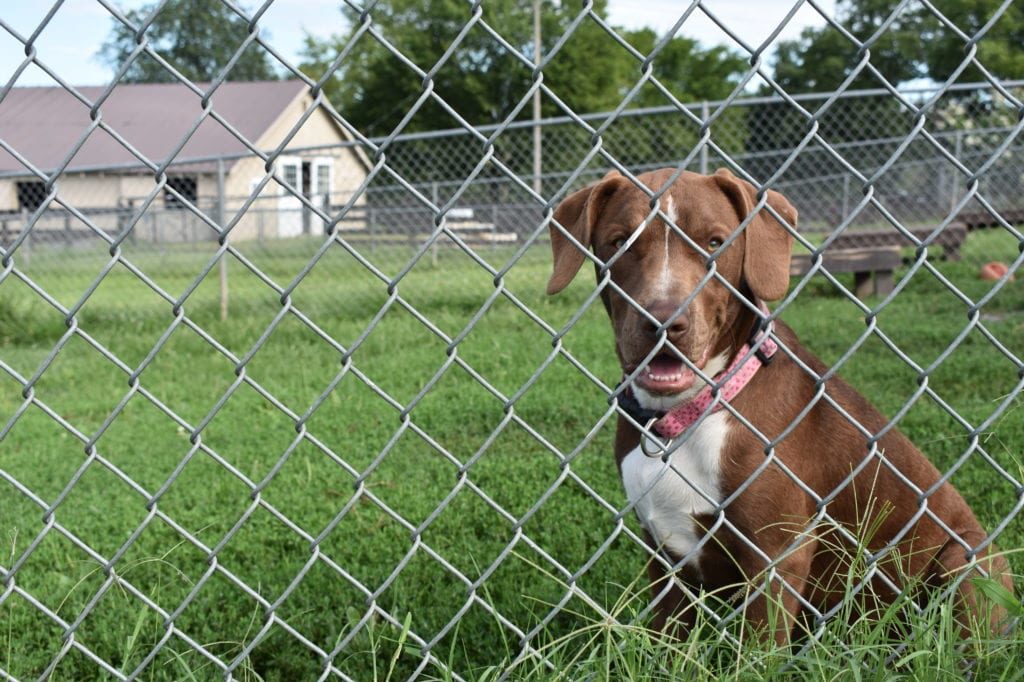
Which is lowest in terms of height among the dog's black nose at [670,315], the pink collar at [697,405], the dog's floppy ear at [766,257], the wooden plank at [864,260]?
the pink collar at [697,405]

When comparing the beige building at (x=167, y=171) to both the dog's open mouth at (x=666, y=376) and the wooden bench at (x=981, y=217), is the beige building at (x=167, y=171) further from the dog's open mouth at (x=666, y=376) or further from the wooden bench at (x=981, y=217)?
the wooden bench at (x=981, y=217)

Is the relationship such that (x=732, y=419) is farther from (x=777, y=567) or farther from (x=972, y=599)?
(x=972, y=599)

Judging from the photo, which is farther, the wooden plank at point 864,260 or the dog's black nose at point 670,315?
the wooden plank at point 864,260

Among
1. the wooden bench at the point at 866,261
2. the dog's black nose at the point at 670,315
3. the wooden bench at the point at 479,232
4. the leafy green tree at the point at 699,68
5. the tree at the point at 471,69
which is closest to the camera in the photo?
the dog's black nose at the point at 670,315

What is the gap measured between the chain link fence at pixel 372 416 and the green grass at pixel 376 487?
2cm

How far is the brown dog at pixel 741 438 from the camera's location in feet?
7.30

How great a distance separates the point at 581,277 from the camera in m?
10.4

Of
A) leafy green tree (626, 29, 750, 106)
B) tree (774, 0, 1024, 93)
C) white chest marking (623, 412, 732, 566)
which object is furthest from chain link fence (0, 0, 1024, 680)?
leafy green tree (626, 29, 750, 106)

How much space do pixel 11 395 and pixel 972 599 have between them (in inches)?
277

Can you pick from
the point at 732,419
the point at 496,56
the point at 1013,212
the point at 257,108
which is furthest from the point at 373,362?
the point at 496,56

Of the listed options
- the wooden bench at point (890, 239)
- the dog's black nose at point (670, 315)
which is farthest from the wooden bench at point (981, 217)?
the dog's black nose at point (670, 315)

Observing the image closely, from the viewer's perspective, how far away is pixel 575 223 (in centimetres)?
253

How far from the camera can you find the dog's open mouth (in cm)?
226

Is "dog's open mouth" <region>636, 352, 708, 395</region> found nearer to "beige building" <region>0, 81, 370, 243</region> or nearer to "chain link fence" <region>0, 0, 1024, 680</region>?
"chain link fence" <region>0, 0, 1024, 680</region>
